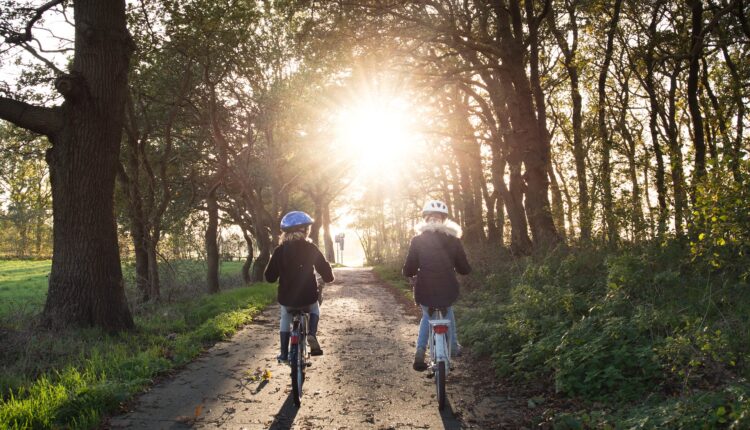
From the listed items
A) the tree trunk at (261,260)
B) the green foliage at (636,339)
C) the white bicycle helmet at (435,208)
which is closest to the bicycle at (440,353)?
the green foliage at (636,339)

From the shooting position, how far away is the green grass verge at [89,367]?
16.7ft

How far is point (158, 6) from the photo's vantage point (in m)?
16.2

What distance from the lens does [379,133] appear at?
2309 centimetres

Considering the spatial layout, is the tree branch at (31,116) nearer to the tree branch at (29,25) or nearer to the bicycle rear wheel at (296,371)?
the tree branch at (29,25)

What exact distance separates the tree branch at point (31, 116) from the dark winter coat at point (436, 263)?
6.74 m

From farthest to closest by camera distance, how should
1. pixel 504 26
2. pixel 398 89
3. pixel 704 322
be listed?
pixel 398 89 → pixel 504 26 → pixel 704 322

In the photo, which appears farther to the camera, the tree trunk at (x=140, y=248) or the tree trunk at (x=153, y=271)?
the tree trunk at (x=140, y=248)

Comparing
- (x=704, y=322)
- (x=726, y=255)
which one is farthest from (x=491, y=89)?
(x=704, y=322)

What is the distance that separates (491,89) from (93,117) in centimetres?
1288

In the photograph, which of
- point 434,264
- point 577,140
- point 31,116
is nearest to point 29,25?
point 31,116

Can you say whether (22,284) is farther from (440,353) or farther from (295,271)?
(440,353)

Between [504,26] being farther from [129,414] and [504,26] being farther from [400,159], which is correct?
[400,159]

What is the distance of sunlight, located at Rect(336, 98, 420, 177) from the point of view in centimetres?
1892

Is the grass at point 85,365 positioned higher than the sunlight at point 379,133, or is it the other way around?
the sunlight at point 379,133
